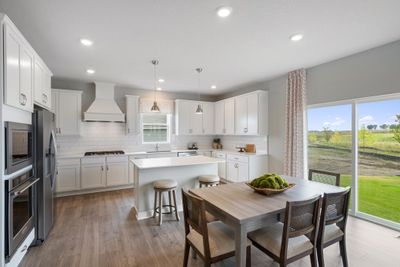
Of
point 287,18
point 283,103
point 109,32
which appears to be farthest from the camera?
point 283,103

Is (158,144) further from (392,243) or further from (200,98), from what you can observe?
(392,243)

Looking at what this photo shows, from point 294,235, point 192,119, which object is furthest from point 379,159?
point 192,119

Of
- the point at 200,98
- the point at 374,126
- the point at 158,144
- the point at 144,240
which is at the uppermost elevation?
the point at 200,98

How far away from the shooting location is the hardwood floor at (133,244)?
2.21 metres

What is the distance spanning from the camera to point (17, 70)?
6.42 ft

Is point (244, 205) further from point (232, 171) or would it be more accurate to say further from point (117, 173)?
point (117, 173)

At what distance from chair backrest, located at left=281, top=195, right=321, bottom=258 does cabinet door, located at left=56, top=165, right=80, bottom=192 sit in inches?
175

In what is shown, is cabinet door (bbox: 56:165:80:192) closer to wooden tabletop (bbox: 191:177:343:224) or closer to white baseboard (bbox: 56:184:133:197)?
white baseboard (bbox: 56:184:133:197)

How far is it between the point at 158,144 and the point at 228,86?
2.62 m

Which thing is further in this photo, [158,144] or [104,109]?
[158,144]

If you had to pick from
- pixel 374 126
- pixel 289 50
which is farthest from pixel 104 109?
pixel 374 126

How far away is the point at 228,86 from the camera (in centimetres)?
549

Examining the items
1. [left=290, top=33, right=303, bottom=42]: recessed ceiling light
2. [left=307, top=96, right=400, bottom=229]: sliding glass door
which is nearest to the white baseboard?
[left=307, top=96, right=400, bottom=229]: sliding glass door

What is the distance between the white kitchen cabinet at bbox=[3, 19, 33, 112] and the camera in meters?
1.74
